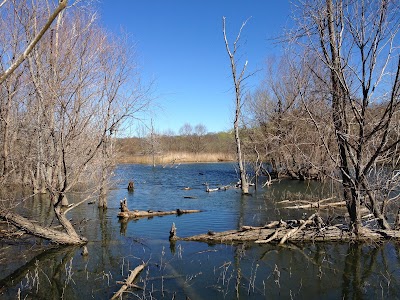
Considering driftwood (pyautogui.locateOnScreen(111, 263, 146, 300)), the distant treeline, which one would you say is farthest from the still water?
the distant treeline

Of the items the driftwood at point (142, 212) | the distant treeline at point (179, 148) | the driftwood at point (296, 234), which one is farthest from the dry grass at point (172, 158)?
the driftwood at point (296, 234)

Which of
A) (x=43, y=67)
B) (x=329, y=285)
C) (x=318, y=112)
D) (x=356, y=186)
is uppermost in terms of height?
(x=43, y=67)

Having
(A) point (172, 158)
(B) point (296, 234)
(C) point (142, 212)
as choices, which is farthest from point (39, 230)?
(A) point (172, 158)

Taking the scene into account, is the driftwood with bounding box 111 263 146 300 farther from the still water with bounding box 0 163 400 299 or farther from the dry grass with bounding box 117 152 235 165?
the dry grass with bounding box 117 152 235 165

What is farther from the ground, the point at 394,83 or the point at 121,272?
the point at 394,83

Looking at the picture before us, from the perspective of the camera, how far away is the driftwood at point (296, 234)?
8.20 meters

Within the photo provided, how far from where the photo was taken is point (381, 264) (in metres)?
6.99

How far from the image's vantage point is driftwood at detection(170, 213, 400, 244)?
8203 millimetres

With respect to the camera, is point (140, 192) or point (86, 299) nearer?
point (86, 299)

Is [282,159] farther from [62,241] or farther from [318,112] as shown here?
[62,241]

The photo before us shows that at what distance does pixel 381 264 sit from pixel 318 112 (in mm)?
4415

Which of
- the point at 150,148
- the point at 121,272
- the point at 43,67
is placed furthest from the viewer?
the point at 150,148

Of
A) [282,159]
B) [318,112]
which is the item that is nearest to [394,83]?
[318,112]

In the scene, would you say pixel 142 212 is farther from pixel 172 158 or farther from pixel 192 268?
pixel 172 158
